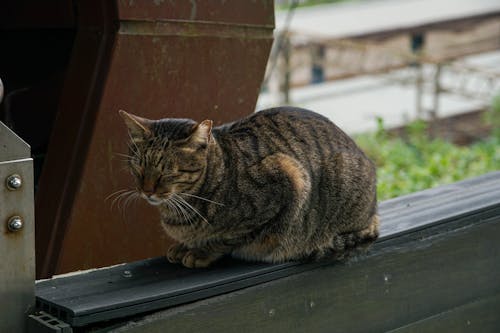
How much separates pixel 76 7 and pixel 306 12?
9.93m

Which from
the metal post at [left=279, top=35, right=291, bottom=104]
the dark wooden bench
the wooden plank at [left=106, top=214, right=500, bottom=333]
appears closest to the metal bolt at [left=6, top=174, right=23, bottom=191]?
the dark wooden bench

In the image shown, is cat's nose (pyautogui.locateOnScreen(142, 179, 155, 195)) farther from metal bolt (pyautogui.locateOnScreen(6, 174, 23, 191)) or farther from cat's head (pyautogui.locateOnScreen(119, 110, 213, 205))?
metal bolt (pyautogui.locateOnScreen(6, 174, 23, 191))

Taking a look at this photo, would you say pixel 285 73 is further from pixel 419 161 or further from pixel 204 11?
pixel 204 11

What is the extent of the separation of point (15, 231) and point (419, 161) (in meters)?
4.95

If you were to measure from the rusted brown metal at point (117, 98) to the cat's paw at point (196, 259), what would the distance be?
0.56 meters

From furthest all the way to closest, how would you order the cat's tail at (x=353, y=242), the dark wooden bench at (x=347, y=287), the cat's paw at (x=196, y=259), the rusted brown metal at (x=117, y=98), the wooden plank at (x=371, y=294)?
1. the rusted brown metal at (x=117, y=98)
2. the cat's tail at (x=353, y=242)
3. the cat's paw at (x=196, y=259)
4. the wooden plank at (x=371, y=294)
5. the dark wooden bench at (x=347, y=287)

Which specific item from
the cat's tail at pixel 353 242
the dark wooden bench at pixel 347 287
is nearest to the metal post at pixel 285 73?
the dark wooden bench at pixel 347 287

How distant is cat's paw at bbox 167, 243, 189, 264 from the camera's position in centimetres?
254

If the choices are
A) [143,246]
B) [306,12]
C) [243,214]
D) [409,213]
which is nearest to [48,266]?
[143,246]

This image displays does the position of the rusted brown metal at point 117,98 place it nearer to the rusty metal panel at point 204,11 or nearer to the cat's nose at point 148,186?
the rusty metal panel at point 204,11

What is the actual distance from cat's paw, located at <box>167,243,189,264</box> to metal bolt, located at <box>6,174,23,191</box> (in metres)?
0.73

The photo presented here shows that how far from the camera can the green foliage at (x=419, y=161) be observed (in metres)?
5.39

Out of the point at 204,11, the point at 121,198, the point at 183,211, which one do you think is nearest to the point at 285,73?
the point at 204,11

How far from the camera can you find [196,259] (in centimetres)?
249
